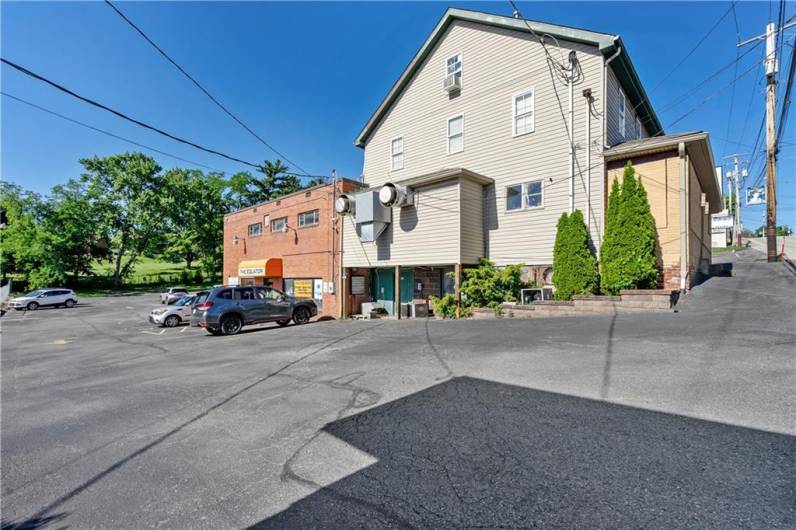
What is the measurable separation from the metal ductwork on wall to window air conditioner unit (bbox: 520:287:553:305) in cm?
668

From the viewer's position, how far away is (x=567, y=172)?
43.1 feet

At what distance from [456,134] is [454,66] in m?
3.08

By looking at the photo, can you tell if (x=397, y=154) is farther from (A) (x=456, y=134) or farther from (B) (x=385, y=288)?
(B) (x=385, y=288)

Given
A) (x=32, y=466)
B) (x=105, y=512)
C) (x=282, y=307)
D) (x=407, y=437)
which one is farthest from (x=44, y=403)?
(x=282, y=307)

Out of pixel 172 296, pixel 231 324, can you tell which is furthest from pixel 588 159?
pixel 172 296

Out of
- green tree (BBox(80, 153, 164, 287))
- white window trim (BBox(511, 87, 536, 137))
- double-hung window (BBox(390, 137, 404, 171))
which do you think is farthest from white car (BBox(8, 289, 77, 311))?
white window trim (BBox(511, 87, 536, 137))

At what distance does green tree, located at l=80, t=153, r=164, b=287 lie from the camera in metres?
44.9

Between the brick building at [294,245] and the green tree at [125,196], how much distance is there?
24.4 metres

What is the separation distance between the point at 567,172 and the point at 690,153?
12.2 feet

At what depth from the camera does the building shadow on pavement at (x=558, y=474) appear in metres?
2.52

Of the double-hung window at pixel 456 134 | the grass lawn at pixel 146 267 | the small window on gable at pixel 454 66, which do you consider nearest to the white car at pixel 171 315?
the double-hung window at pixel 456 134

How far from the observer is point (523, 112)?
14328 mm

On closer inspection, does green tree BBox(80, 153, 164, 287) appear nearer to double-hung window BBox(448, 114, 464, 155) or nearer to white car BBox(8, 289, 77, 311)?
Answer: white car BBox(8, 289, 77, 311)

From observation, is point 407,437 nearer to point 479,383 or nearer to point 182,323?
point 479,383
